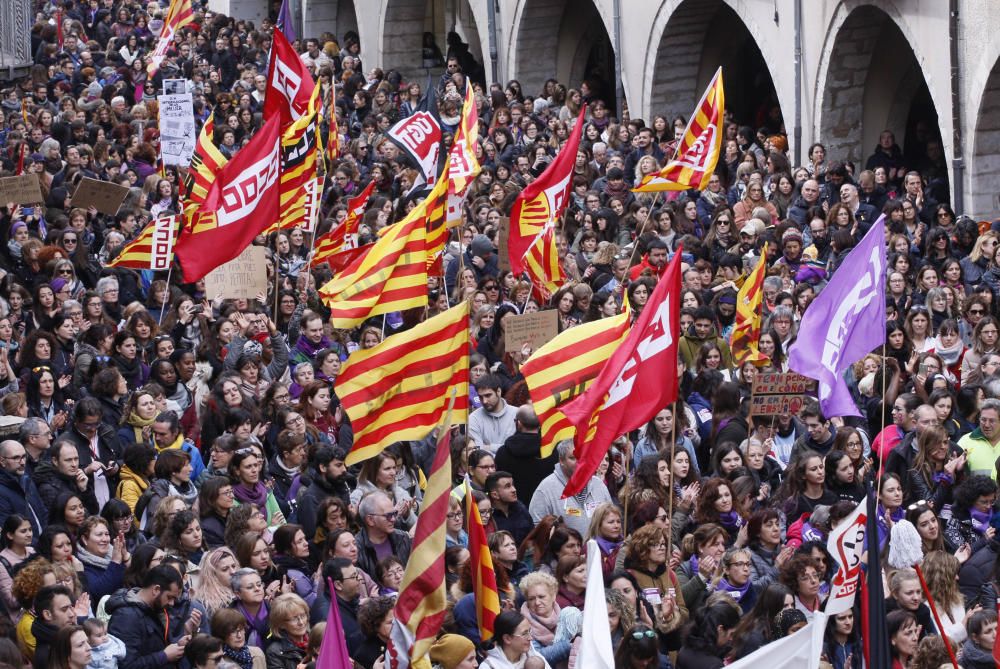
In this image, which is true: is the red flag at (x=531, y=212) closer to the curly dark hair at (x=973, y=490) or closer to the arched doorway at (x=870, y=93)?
the curly dark hair at (x=973, y=490)

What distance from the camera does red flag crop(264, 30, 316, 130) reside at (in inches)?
677

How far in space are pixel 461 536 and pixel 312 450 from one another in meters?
1.17

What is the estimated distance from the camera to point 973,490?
10.5 m

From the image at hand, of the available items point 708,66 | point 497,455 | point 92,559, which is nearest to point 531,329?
point 497,455

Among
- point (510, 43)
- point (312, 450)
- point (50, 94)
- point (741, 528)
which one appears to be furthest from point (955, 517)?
point (510, 43)

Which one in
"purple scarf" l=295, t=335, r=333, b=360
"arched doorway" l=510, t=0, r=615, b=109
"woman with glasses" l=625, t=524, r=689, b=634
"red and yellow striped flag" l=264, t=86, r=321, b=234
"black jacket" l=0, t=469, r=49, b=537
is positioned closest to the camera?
"woman with glasses" l=625, t=524, r=689, b=634

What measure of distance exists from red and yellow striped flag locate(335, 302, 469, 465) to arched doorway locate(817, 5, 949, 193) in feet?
42.7

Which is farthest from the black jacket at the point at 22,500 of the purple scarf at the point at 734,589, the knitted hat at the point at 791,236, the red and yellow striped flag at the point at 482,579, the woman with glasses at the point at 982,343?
the knitted hat at the point at 791,236

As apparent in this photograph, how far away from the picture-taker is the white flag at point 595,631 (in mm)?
7453

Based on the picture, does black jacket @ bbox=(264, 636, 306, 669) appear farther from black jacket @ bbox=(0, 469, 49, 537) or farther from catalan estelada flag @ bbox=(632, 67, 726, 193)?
catalan estelada flag @ bbox=(632, 67, 726, 193)

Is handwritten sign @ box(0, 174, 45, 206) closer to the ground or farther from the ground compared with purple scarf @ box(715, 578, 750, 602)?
farther from the ground

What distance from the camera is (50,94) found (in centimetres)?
2567

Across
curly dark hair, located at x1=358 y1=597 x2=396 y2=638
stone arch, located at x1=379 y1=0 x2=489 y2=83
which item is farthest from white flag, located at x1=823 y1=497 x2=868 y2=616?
stone arch, located at x1=379 y1=0 x2=489 y2=83

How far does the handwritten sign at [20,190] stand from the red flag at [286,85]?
7.04 feet
